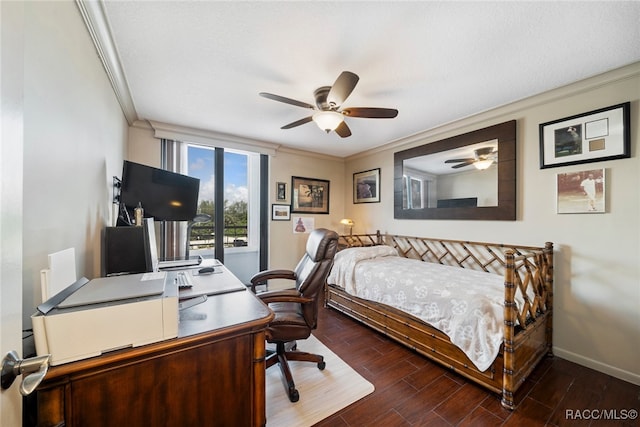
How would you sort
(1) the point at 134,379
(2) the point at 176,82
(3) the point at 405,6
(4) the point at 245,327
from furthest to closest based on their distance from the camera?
(2) the point at 176,82
(3) the point at 405,6
(4) the point at 245,327
(1) the point at 134,379

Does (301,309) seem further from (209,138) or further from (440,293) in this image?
(209,138)

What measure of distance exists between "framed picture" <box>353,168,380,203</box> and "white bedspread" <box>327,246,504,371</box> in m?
1.20

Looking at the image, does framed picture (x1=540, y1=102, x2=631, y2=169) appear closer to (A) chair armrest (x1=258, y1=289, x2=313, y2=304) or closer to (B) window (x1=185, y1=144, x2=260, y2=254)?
(A) chair armrest (x1=258, y1=289, x2=313, y2=304)

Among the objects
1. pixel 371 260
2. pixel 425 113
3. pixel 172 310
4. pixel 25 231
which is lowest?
pixel 371 260

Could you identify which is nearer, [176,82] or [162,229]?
[176,82]

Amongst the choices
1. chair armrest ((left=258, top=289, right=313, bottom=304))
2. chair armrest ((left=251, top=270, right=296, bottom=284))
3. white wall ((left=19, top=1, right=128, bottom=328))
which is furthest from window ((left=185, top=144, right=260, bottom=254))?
chair armrest ((left=258, top=289, right=313, bottom=304))

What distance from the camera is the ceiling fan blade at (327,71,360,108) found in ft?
5.13

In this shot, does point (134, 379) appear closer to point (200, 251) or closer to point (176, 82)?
point (176, 82)

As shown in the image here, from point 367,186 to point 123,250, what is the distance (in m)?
3.44

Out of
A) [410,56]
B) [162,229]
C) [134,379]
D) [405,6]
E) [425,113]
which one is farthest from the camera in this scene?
[162,229]

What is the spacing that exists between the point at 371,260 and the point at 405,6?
248cm

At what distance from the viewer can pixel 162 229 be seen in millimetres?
2990

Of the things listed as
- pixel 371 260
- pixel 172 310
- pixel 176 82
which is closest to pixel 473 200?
pixel 371 260

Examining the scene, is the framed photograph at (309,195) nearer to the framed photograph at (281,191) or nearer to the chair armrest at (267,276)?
the framed photograph at (281,191)
